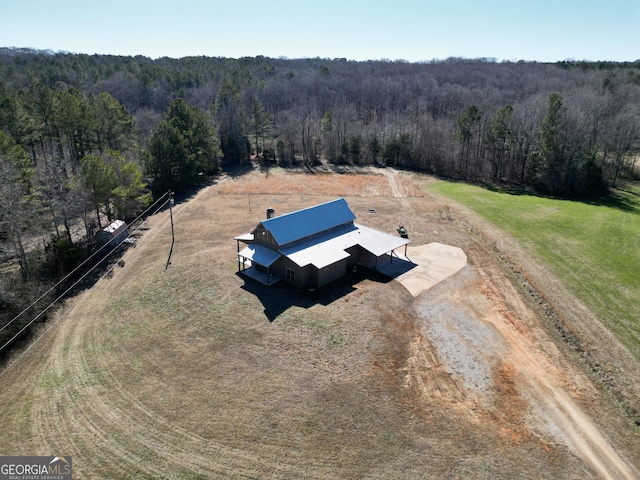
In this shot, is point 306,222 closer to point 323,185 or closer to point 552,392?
point 552,392

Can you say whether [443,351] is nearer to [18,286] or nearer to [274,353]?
[274,353]

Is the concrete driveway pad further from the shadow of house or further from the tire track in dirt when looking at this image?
the tire track in dirt

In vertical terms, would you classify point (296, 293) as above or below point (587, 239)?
below

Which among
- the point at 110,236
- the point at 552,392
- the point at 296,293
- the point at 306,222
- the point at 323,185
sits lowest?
the point at 552,392

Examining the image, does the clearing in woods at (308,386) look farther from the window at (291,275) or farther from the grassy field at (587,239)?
the grassy field at (587,239)

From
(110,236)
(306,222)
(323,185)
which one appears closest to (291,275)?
(306,222)

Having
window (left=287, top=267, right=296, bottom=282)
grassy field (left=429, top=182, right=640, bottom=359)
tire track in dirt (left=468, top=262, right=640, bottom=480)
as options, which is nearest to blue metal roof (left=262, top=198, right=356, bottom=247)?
window (left=287, top=267, right=296, bottom=282)

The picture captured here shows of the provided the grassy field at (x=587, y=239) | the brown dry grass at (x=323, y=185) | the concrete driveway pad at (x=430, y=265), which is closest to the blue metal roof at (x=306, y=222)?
the concrete driveway pad at (x=430, y=265)

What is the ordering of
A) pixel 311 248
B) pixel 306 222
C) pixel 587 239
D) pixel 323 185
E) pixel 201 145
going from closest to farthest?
pixel 311 248 → pixel 306 222 → pixel 587 239 → pixel 323 185 → pixel 201 145
